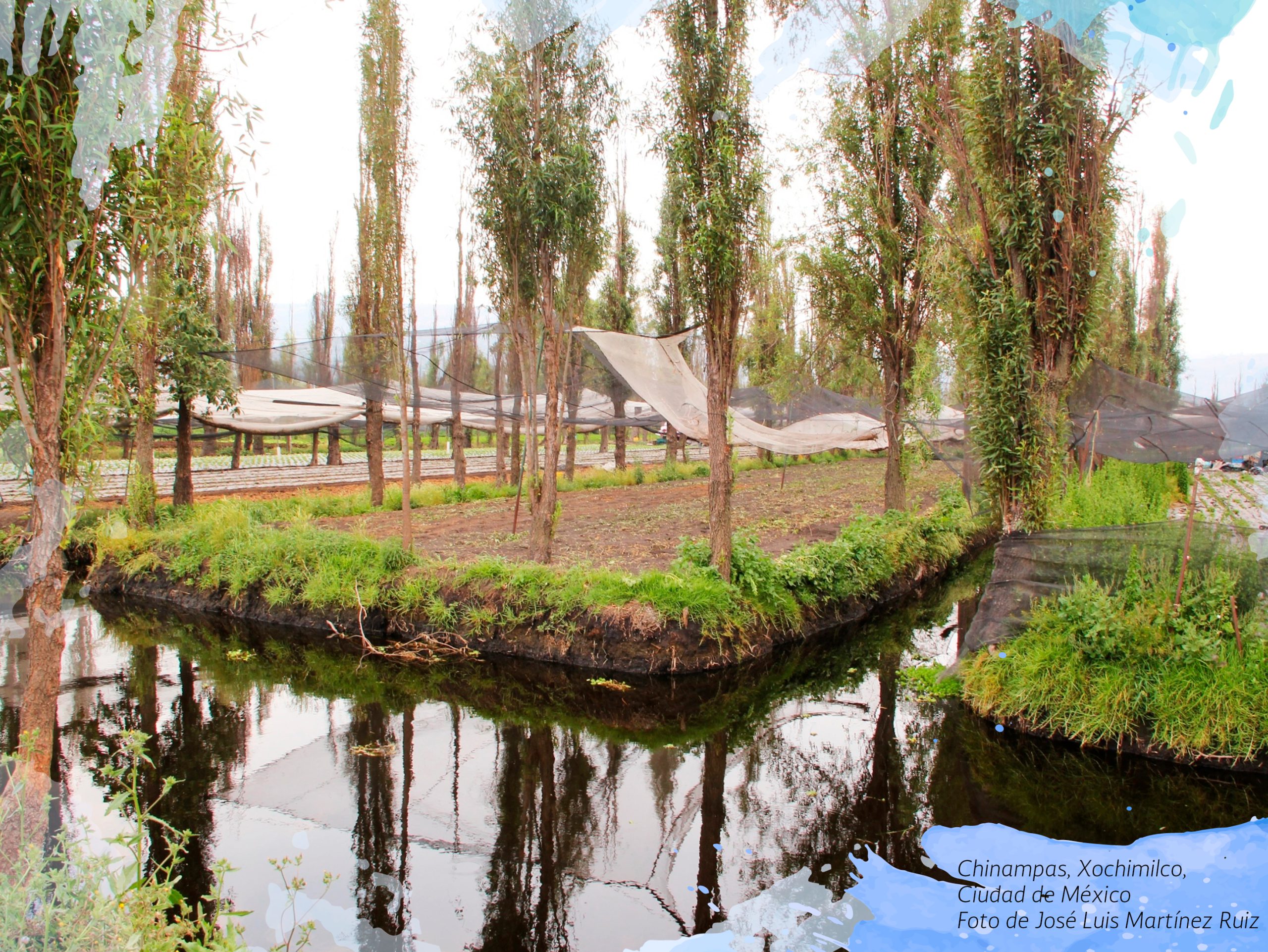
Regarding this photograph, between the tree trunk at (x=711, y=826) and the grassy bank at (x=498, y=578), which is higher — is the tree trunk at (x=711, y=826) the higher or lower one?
the lower one

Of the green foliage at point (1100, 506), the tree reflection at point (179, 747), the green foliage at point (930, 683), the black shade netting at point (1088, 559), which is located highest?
the green foliage at point (1100, 506)

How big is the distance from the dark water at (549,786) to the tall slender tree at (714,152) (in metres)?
2.76

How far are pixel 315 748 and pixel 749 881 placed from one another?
260 cm

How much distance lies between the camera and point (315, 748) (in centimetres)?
430

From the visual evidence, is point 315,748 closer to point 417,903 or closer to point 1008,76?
point 417,903

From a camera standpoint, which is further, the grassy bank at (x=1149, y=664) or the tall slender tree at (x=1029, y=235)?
the tall slender tree at (x=1029, y=235)

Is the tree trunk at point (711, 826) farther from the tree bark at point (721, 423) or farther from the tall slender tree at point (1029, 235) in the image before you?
the tall slender tree at point (1029, 235)

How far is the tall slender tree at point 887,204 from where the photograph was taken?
8281mm

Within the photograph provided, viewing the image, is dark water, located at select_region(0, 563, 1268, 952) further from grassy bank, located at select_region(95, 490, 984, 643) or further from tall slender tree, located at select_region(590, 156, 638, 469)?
tall slender tree, located at select_region(590, 156, 638, 469)

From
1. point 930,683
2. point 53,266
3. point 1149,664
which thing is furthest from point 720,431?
point 53,266

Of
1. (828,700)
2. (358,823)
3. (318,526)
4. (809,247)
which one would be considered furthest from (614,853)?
Answer: (809,247)

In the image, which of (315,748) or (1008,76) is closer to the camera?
(315,748)

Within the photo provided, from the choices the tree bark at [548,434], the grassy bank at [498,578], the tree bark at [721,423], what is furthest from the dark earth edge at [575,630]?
the tree bark at [548,434]

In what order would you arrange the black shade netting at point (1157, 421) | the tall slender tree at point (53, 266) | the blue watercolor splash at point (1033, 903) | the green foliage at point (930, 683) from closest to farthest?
the tall slender tree at point (53, 266), the blue watercolor splash at point (1033, 903), the green foliage at point (930, 683), the black shade netting at point (1157, 421)
